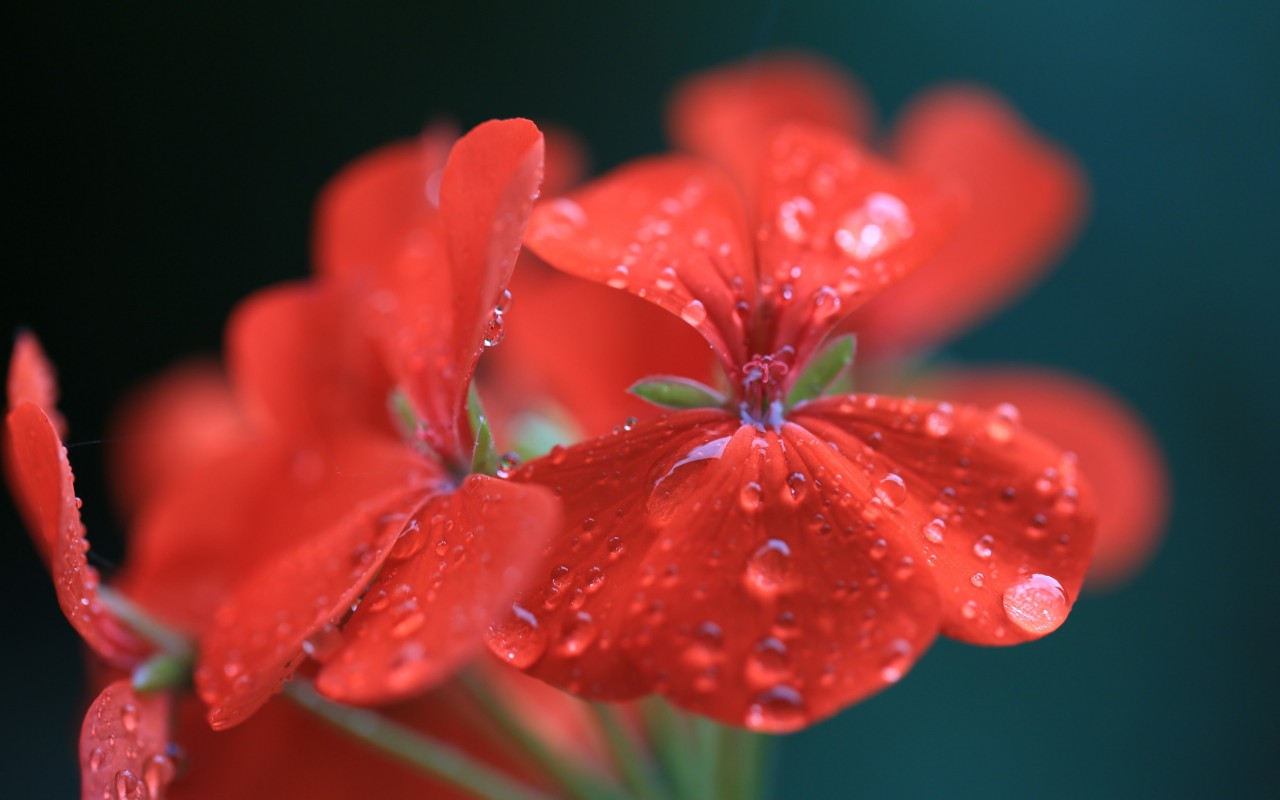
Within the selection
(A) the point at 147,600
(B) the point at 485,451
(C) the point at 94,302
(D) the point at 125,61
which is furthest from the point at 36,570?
(B) the point at 485,451

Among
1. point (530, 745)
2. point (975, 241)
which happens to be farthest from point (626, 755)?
point (975, 241)

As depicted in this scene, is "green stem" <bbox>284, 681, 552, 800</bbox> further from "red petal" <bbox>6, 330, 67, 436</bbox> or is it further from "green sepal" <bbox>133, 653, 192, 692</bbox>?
"red petal" <bbox>6, 330, 67, 436</bbox>

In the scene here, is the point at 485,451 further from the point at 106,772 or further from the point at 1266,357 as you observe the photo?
the point at 1266,357

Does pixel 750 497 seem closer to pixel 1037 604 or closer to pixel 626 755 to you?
pixel 1037 604

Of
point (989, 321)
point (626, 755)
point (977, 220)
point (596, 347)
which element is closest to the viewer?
point (626, 755)

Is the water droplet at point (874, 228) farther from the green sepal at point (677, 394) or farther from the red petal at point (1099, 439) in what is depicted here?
the red petal at point (1099, 439)

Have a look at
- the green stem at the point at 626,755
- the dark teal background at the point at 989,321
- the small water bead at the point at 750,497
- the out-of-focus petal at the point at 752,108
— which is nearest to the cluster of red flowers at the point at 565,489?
the small water bead at the point at 750,497
